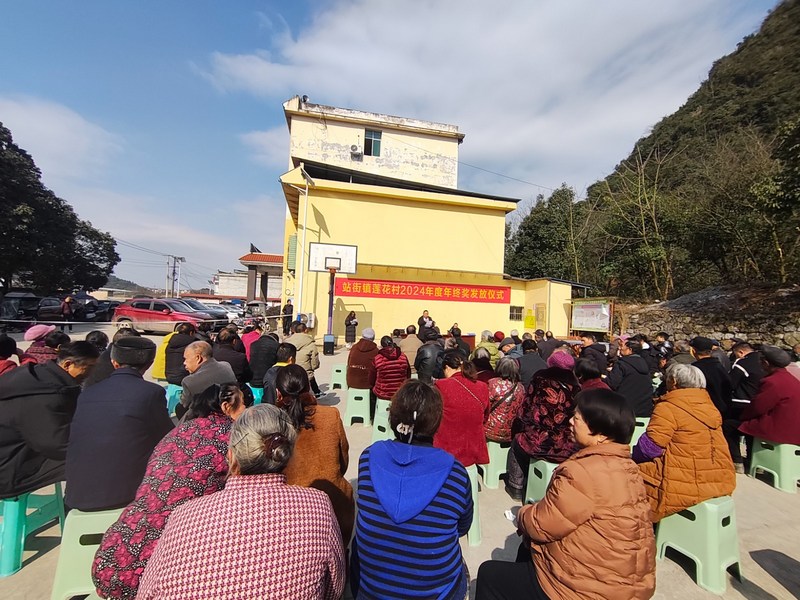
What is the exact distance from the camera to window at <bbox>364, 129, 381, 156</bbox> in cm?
2262

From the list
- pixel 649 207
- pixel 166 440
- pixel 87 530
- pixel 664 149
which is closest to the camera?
pixel 166 440

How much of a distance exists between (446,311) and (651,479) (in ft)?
41.7

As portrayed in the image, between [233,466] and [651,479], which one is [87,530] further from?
[651,479]

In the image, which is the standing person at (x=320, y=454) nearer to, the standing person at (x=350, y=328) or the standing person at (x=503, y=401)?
the standing person at (x=503, y=401)

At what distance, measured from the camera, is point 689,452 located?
2.47 m

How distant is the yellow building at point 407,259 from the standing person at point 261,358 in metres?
8.31

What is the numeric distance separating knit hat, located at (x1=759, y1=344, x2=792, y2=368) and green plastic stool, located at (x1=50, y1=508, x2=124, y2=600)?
5757 millimetres

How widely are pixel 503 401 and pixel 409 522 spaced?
8.08 ft

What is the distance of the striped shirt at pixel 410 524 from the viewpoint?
5.05 ft

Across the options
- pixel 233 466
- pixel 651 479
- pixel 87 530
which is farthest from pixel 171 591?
pixel 651 479

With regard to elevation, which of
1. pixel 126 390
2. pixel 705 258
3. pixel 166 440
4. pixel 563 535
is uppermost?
pixel 705 258

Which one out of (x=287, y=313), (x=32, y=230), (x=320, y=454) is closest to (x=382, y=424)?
(x=320, y=454)

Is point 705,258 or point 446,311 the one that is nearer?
point 446,311

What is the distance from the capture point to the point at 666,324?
48.9 feet
